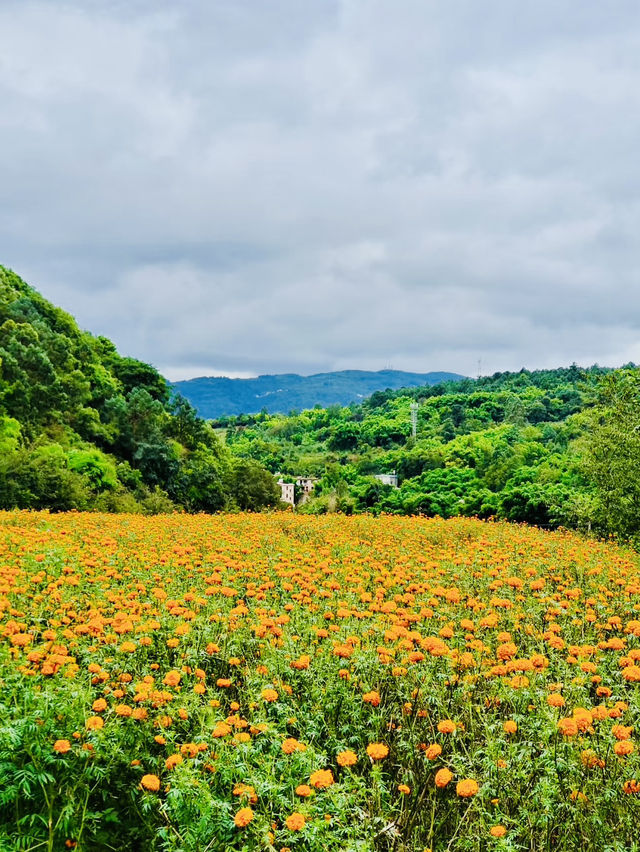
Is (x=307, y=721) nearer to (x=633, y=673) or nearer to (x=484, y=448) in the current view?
(x=633, y=673)

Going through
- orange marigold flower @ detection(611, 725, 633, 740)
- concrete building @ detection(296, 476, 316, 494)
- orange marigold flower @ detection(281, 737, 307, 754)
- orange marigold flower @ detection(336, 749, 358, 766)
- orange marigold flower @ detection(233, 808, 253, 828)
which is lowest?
orange marigold flower @ detection(233, 808, 253, 828)

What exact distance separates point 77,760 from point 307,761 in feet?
3.66

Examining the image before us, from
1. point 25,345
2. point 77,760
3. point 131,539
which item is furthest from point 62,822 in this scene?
point 25,345

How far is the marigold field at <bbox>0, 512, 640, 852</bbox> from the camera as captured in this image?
2.69 m

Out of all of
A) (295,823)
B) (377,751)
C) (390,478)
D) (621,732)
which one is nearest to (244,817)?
(295,823)

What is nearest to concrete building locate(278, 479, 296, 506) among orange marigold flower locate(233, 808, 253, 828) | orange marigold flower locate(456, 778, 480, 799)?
orange marigold flower locate(456, 778, 480, 799)

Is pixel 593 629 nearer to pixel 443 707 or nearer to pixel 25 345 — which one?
pixel 443 707

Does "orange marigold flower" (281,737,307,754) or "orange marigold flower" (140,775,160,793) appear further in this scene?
"orange marigold flower" (281,737,307,754)

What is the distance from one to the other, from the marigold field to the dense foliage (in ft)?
33.8

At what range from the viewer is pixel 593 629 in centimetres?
488

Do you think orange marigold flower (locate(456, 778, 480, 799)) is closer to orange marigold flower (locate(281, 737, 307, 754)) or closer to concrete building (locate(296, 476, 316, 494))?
orange marigold flower (locate(281, 737, 307, 754))

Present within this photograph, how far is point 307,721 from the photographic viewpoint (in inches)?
130

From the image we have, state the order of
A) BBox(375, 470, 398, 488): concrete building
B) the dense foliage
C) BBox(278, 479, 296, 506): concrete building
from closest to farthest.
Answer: the dense foliage < BBox(375, 470, 398, 488): concrete building < BBox(278, 479, 296, 506): concrete building

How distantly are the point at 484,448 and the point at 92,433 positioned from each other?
32765mm
